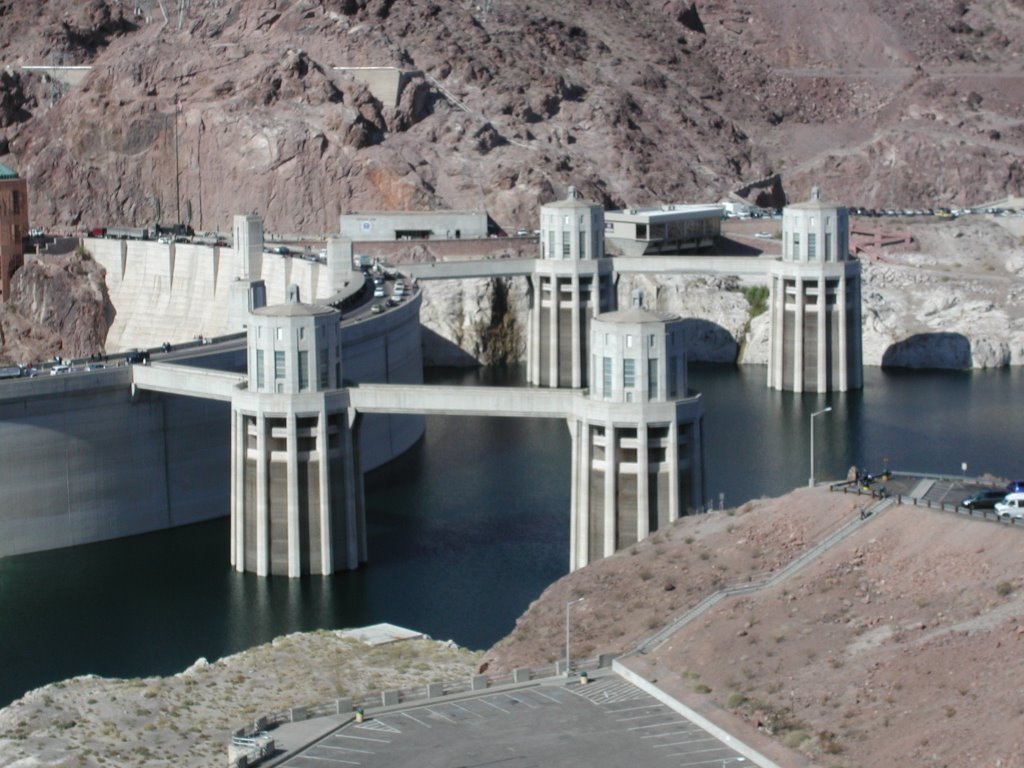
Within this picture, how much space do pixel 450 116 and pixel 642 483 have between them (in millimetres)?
78030

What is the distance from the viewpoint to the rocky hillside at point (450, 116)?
151m

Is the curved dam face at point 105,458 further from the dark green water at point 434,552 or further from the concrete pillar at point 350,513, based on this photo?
the concrete pillar at point 350,513

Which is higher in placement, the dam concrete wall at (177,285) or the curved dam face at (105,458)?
the dam concrete wall at (177,285)

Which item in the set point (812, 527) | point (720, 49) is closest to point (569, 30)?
point (720, 49)

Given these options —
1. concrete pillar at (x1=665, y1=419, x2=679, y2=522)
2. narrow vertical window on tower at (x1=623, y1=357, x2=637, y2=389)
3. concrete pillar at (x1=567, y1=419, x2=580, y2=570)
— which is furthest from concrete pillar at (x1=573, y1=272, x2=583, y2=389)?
concrete pillar at (x1=665, y1=419, x2=679, y2=522)

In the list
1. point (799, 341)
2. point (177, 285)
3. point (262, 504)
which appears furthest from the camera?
point (177, 285)

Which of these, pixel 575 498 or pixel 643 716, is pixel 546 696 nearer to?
pixel 643 716

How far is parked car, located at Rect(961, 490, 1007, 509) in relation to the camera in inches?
2478

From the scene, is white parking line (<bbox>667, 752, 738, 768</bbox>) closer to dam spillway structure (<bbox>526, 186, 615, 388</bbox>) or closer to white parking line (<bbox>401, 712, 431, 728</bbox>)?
white parking line (<bbox>401, 712, 431, 728</bbox>)

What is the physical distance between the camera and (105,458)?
9125cm

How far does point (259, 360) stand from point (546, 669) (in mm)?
31721

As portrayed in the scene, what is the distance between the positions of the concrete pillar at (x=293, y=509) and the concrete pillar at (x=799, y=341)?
161 ft

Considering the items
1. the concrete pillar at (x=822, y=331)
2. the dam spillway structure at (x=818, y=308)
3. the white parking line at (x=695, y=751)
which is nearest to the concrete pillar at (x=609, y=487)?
the white parking line at (x=695, y=751)

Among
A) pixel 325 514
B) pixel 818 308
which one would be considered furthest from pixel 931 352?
pixel 325 514
